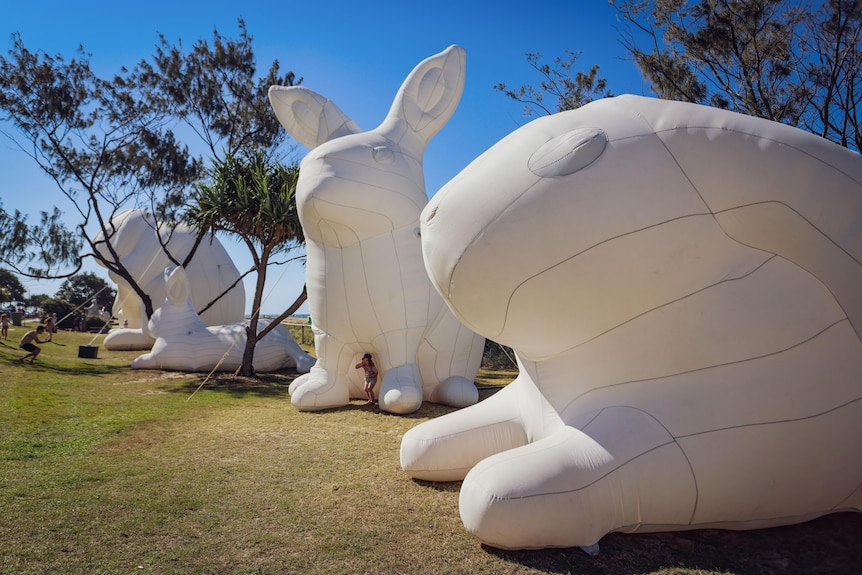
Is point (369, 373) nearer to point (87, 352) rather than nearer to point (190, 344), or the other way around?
point (190, 344)

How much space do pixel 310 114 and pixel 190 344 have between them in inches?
216

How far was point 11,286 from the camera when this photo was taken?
3128cm

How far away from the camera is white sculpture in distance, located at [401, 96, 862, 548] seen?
2.47m

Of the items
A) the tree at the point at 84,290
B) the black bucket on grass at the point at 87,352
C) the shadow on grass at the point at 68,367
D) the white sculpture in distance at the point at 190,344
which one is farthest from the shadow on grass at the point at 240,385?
the tree at the point at 84,290

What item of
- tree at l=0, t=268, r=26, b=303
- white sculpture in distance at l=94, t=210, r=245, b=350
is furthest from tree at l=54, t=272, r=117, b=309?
white sculpture in distance at l=94, t=210, r=245, b=350

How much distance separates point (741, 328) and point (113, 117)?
15107mm

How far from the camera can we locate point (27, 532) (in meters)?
2.80

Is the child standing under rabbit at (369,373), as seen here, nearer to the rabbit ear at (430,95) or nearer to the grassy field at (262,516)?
the grassy field at (262,516)

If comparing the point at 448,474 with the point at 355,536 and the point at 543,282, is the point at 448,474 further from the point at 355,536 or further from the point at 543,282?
the point at 543,282

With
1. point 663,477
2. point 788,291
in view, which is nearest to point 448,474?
point 663,477

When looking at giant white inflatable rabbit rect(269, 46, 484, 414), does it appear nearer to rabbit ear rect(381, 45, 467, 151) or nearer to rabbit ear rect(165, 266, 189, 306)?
rabbit ear rect(381, 45, 467, 151)

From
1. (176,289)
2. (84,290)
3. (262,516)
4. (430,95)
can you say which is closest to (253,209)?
(176,289)

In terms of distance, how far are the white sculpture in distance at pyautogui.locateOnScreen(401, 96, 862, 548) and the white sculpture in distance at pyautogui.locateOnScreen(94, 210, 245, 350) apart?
39.6ft

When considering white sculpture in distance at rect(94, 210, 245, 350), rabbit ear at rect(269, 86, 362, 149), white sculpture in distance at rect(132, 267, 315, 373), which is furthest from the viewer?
white sculpture in distance at rect(94, 210, 245, 350)
